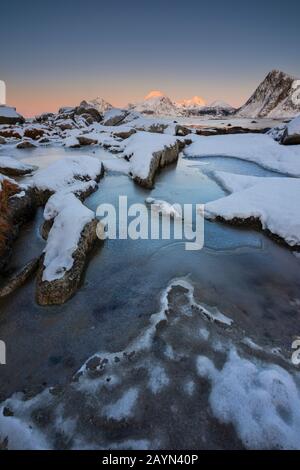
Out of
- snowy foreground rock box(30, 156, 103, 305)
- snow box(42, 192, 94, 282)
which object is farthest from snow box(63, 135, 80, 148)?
snow box(42, 192, 94, 282)

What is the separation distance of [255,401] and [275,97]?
14141 cm

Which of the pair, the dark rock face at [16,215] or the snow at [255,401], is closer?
the snow at [255,401]

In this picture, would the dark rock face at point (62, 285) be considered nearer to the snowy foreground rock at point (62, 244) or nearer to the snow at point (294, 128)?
the snowy foreground rock at point (62, 244)

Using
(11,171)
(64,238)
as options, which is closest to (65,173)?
(11,171)

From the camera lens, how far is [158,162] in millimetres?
14109

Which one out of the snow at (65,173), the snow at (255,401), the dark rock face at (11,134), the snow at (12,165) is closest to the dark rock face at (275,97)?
the dark rock face at (11,134)

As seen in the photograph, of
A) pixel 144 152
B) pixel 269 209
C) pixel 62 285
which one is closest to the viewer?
pixel 62 285

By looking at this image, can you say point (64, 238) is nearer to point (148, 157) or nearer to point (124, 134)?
point (148, 157)

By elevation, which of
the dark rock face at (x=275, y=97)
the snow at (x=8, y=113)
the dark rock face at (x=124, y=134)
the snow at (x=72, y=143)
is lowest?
the snow at (x=72, y=143)

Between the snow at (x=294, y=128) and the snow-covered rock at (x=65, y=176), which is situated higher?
the snow at (x=294, y=128)

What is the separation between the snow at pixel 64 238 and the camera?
14.8ft

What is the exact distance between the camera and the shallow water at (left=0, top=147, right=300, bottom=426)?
11.1ft

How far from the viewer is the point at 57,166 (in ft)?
33.6

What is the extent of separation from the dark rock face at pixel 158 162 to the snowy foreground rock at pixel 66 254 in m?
4.95
